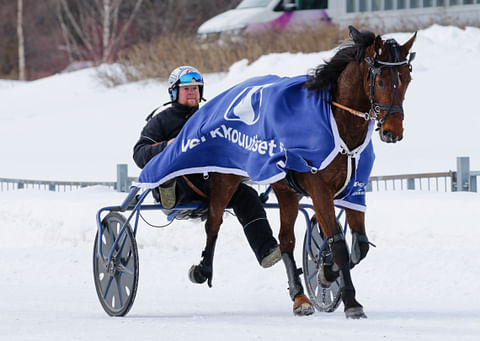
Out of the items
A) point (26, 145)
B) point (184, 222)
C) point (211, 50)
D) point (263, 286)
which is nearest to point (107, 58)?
point (211, 50)

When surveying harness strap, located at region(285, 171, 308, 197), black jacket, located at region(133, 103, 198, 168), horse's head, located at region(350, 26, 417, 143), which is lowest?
Answer: harness strap, located at region(285, 171, 308, 197)

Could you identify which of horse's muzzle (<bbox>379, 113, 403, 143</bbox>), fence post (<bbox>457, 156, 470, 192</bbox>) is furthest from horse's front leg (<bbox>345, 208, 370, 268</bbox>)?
fence post (<bbox>457, 156, 470, 192</bbox>)

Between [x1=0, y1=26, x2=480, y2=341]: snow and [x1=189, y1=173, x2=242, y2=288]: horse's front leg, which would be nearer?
[x1=0, y1=26, x2=480, y2=341]: snow

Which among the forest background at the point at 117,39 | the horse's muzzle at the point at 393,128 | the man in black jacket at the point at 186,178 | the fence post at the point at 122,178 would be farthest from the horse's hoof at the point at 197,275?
the forest background at the point at 117,39

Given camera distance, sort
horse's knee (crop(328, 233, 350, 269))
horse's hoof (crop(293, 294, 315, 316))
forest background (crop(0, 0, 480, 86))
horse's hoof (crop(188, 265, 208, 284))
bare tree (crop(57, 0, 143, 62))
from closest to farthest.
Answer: horse's knee (crop(328, 233, 350, 269)) → horse's hoof (crop(293, 294, 315, 316)) → horse's hoof (crop(188, 265, 208, 284)) → forest background (crop(0, 0, 480, 86)) → bare tree (crop(57, 0, 143, 62))

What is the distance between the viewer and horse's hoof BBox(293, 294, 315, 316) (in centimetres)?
787

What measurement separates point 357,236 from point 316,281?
1181mm

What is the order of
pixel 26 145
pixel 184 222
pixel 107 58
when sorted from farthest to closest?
pixel 107 58
pixel 26 145
pixel 184 222

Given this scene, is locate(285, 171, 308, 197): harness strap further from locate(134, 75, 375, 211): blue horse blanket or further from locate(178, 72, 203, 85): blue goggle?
locate(178, 72, 203, 85): blue goggle

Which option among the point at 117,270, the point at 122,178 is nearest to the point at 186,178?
the point at 117,270

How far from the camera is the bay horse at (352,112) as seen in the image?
7035 mm

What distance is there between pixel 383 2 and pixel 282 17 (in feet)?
8.70

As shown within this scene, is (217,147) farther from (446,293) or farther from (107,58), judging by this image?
(107,58)

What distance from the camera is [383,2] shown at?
2891cm
